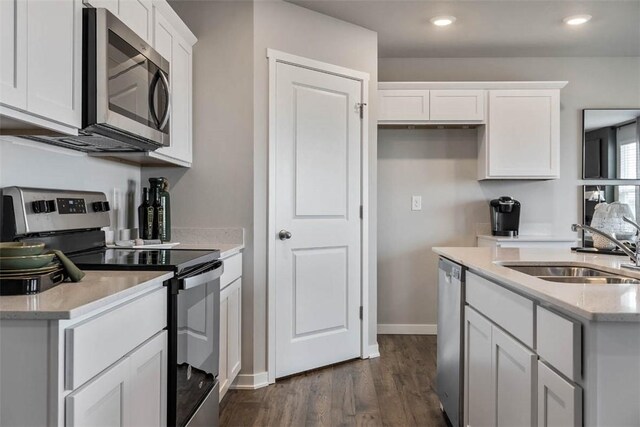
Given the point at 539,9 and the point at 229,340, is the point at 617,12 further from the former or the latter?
the point at 229,340

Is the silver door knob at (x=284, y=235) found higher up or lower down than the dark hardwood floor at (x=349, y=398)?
higher up

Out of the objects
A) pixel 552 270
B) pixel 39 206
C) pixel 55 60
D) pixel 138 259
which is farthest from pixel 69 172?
pixel 552 270

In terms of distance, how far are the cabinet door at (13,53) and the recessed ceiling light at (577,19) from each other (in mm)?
3347

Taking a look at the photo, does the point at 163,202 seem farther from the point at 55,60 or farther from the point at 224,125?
the point at 55,60

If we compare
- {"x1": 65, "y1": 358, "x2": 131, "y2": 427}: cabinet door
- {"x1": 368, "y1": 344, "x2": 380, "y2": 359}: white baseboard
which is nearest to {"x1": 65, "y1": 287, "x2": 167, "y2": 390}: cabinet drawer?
{"x1": 65, "y1": 358, "x2": 131, "y2": 427}: cabinet door

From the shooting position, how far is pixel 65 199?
1.90 m

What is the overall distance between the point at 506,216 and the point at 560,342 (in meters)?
2.84

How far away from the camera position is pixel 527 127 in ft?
12.2

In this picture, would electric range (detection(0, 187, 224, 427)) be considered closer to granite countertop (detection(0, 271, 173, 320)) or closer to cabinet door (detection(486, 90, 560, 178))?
granite countertop (detection(0, 271, 173, 320))

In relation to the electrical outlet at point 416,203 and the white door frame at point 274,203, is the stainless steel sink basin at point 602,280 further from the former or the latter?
the electrical outlet at point 416,203

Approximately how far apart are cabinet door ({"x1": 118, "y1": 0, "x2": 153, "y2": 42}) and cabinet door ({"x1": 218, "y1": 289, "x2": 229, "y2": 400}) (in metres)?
1.29

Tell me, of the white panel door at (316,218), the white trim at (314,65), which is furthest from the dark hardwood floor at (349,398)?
the white trim at (314,65)

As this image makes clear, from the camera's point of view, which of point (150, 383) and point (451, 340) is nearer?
point (150, 383)

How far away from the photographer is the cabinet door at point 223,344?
7.50 ft
